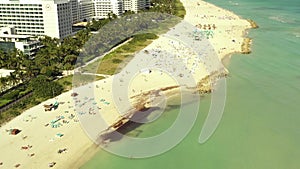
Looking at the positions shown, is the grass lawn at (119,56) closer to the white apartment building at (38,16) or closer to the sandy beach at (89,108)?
the sandy beach at (89,108)

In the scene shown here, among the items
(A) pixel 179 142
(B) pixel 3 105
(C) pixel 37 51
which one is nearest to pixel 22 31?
(C) pixel 37 51

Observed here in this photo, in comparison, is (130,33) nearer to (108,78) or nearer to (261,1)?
(108,78)

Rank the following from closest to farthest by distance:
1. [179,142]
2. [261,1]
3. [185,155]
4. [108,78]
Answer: [185,155]
[179,142]
[108,78]
[261,1]

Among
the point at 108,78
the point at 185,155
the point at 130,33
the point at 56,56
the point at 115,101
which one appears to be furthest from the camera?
the point at 130,33

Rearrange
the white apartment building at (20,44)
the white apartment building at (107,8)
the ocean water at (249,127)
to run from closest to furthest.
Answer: the ocean water at (249,127), the white apartment building at (20,44), the white apartment building at (107,8)

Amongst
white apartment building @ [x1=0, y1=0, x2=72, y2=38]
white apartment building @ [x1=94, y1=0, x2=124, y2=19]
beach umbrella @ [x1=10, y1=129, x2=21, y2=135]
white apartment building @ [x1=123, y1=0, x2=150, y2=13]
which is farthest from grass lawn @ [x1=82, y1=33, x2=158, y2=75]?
white apartment building @ [x1=123, y1=0, x2=150, y2=13]

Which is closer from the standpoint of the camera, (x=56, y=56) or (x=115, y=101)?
(x=115, y=101)

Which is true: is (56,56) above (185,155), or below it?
above

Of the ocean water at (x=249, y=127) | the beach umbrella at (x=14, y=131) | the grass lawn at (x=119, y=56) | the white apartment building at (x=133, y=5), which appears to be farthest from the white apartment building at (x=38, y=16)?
the beach umbrella at (x=14, y=131)
